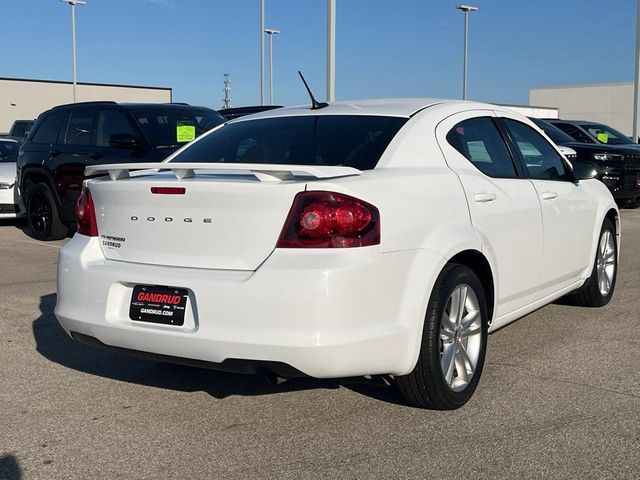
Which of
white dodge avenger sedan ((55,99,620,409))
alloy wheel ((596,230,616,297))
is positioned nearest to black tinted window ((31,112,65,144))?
white dodge avenger sedan ((55,99,620,409))

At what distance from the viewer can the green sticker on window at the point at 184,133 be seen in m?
9.64

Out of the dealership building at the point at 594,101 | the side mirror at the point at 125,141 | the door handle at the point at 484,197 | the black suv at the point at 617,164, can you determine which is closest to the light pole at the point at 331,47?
the black suv at the point at 617,164

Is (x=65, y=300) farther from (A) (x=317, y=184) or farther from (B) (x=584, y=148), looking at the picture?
(B) (x=584, y=148)

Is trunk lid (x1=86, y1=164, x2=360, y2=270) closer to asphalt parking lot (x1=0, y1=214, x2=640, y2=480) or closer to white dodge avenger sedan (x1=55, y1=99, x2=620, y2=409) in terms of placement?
white dodge avenger sedan (x1=55, y1=99, x2=620, y2=409)

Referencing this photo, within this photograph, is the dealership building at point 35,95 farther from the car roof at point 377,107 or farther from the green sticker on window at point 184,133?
the car roof at point 377,107

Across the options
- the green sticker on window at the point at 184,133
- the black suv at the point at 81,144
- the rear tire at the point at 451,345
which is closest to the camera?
the rear tire at the point at 451,345

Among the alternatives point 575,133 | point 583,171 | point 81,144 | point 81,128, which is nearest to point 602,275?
point 583,171

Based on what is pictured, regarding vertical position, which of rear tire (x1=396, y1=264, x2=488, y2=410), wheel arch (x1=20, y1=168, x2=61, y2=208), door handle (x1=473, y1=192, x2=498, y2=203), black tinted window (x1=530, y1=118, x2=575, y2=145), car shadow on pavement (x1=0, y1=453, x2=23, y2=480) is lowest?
car shadow on pavement (x1=0, y1=453, x2=23, y2=480)

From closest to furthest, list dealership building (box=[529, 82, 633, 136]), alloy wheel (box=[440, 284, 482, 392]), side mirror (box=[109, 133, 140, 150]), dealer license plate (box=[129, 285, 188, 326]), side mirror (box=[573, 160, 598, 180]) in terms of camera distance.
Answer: dealer license plate (box=[129, 285, 188, 326]) < alloy wheel (box=[440, 284, 482, 392]) < side mirror (box=[573, 160, 598, 180]) < side mirror (box=[109, 133, 140, 150]) < dealership building (box=[529, 82, 633, 136])

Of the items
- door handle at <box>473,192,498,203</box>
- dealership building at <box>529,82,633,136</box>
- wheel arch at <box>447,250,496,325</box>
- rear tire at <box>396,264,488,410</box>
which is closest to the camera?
rear tire at <box>396,264,488,410</box>

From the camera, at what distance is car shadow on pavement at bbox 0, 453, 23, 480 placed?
3.31 m

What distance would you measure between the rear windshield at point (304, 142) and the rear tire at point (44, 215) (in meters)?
6.28

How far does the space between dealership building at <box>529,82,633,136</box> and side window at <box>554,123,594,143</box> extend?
48178 mm

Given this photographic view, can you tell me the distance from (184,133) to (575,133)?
9.52 metres
